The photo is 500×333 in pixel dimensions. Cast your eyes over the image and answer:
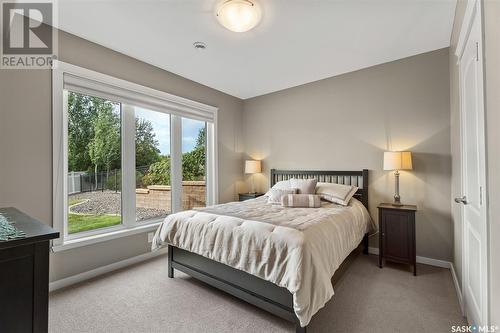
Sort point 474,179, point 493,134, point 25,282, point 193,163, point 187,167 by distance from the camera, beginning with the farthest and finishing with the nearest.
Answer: point 193,163 → point 187,167 → point 474,179 → point 493,134 → point 25,282

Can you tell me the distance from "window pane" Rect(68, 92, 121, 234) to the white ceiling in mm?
806

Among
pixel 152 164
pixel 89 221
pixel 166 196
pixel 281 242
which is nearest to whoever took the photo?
pixel 281 242

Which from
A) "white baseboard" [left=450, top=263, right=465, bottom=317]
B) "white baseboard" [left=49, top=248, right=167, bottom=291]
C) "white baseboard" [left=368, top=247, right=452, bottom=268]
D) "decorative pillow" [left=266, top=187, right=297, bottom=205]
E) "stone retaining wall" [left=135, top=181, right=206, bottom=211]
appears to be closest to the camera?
"white baseboard" [left=450, top=263, right=465, bottom=317]

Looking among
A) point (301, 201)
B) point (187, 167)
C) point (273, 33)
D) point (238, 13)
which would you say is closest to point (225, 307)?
point (301, 201)

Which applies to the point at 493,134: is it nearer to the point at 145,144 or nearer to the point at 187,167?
the point at 145,144

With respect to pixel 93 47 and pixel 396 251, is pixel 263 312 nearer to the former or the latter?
pixel 396 251

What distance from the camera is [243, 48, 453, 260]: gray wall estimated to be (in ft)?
9.68

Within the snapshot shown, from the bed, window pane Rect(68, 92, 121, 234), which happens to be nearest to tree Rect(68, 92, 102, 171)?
window pane Rect(68, 92, 121, 234)

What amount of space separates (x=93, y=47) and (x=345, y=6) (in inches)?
109

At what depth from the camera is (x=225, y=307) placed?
2109mm

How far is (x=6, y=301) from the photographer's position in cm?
95

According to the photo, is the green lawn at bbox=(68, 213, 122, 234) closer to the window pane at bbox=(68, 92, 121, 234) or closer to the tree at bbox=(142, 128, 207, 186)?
the window pane at bbox=(68, 92, 121, 234)

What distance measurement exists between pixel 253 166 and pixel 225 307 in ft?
8.88

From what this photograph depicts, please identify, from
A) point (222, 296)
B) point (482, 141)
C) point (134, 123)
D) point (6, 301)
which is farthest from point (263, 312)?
point (134, 123)
